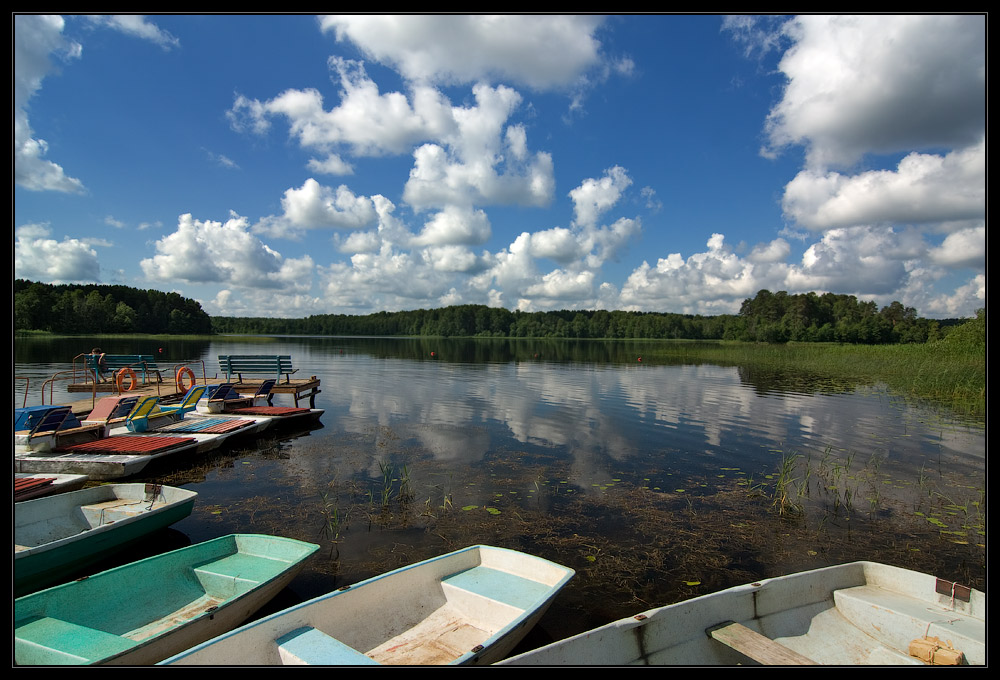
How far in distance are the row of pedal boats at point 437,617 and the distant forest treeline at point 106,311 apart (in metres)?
86.1

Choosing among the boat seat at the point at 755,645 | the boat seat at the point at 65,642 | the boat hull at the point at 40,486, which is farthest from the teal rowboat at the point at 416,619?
the boat hull at the point at 40,486

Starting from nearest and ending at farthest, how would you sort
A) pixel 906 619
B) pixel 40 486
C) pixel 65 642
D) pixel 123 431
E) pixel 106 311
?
pixel 65 642 → pixel 906 619 → pixel 40 486 → pixel 123 431 → pixel 106 311

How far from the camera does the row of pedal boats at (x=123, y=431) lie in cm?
1273

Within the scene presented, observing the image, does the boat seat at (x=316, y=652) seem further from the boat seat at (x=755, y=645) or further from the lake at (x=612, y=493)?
the boat seat at (x=755, y=645)

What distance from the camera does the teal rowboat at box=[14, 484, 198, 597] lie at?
24.1 ft

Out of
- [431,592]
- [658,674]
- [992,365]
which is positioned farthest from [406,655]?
[992,365]

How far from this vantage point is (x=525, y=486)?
13.8 metres

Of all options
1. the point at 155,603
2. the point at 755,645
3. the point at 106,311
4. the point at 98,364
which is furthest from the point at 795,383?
the point at 106,311

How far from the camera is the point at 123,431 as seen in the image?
53.6 feet

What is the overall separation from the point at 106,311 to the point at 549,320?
136591mm

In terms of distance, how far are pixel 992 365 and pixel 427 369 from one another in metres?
47.4

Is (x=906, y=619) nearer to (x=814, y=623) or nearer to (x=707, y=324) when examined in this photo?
(x=814, y=623)

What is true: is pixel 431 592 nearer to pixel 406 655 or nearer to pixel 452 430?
pixel 406 655

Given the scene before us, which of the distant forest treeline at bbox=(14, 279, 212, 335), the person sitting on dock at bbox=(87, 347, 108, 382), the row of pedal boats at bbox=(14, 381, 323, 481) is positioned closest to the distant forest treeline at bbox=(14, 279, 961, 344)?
the distant forest treeline at bbox=(14, 279, 212, 335)
